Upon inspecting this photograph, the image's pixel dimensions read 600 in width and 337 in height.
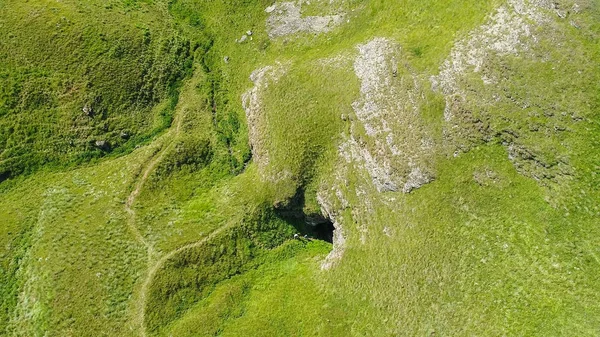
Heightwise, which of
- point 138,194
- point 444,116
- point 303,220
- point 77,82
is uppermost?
point 77,82

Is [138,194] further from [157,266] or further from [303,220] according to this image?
[303,220]

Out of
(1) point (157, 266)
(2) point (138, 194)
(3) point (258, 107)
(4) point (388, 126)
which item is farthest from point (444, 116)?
(2) point (138, 194)

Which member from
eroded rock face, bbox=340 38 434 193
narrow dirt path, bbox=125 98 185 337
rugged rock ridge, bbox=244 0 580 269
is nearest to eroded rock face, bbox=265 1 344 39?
rugged rock ridge, bbox=244 0 580 269

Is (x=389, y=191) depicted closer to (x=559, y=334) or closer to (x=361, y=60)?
(x=361, y=60)

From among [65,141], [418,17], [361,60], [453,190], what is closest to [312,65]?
[361,60]

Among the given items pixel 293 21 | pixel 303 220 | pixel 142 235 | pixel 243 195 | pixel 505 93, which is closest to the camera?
pixel 505 93

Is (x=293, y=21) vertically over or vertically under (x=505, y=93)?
over

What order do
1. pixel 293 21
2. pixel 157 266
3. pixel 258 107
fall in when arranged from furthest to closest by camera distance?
pixel 293 21 → pixel 258 107 → pixel 157 266

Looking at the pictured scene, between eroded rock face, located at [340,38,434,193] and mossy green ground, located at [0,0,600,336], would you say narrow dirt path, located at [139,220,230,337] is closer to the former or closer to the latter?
mossy green ground, located at [0,0,600,336]

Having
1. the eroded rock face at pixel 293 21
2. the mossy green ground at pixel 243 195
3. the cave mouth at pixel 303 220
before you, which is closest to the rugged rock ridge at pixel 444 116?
the mossy green ground at pixel 243 195

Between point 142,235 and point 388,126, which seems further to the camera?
point 142,235
